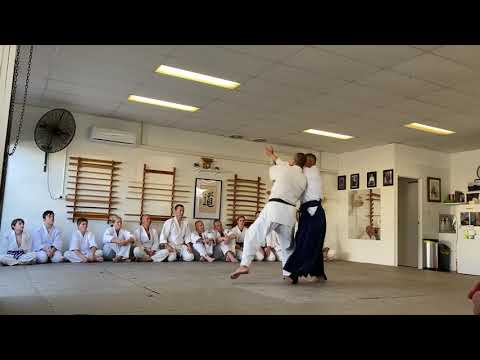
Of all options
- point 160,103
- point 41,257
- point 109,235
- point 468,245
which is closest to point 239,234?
point 109,235

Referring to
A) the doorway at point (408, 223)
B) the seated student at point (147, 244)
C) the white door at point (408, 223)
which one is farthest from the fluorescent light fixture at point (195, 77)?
the white door at point (408, 223)

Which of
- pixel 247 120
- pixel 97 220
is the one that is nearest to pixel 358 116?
pixel 247 120

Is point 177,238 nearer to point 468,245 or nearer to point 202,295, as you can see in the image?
point 202,295

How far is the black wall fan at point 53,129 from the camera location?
6.11 metres

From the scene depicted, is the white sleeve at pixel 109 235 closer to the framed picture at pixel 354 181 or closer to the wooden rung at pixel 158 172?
the wooden rung at pixel 158 172

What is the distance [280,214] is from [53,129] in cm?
400

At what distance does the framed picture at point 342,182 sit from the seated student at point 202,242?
3.90 meters

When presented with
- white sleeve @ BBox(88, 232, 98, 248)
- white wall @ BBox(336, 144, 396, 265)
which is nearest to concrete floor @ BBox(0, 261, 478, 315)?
white sleeve @ BBox(88, 232, 98, 248)

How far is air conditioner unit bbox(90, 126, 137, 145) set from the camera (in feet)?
23.9

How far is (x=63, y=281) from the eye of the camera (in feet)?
13.1
